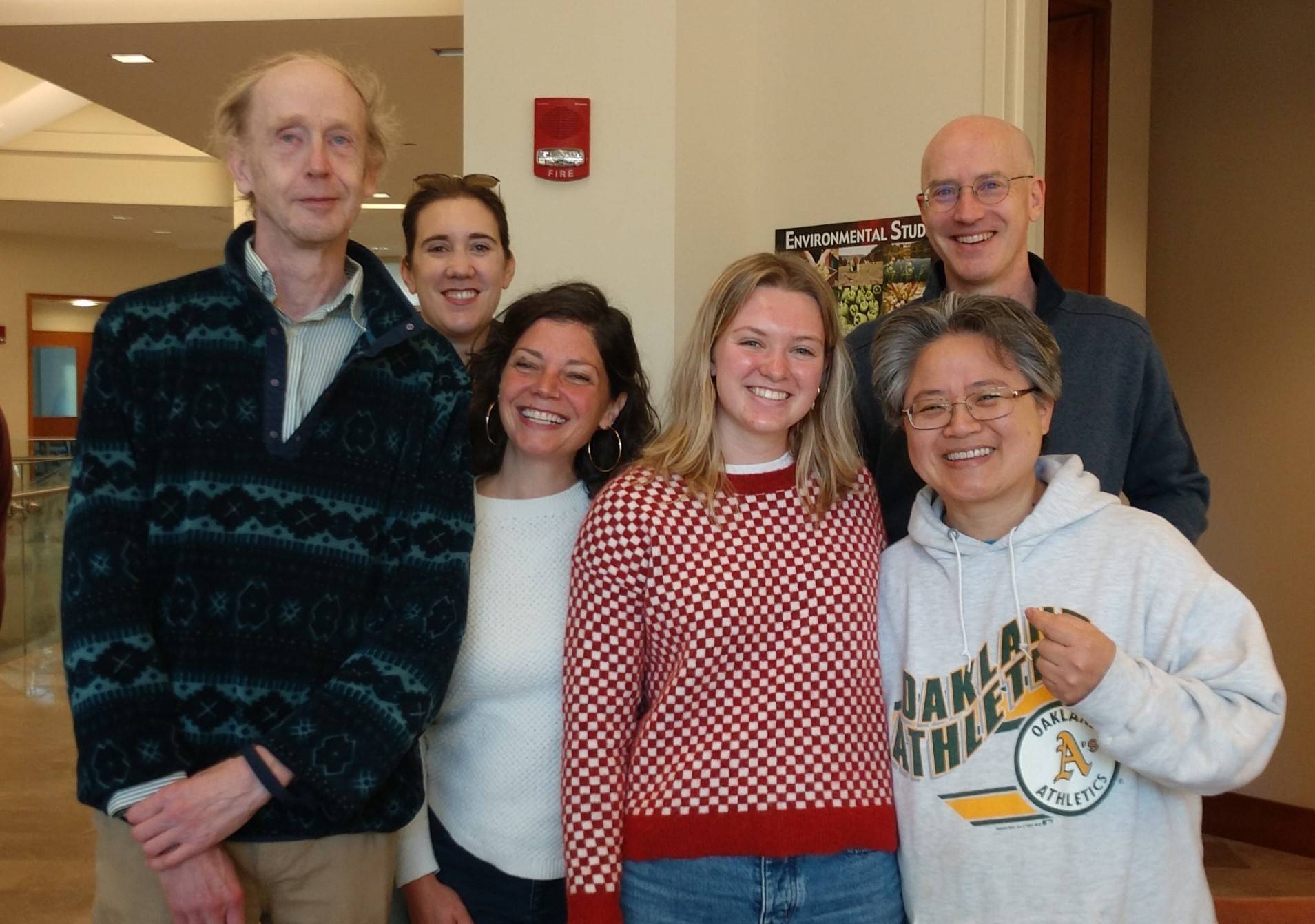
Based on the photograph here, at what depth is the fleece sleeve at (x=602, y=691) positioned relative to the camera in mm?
1761

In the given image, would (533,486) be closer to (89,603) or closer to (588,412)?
(588,412)

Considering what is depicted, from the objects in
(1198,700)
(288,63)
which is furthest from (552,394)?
(1198,700)

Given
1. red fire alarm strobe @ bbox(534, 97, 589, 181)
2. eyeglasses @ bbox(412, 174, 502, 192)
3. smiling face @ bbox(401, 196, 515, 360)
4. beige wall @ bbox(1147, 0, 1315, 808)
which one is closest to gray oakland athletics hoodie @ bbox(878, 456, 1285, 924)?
smiling face @ bbox(401, 196, 515, 360)

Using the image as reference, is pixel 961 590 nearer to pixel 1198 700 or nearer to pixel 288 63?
pixel 1198 700

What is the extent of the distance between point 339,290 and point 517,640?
24.0 inches

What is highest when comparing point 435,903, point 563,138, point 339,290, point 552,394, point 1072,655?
point 563,138

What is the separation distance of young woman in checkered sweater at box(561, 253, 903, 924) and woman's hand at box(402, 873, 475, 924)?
0.90 ft

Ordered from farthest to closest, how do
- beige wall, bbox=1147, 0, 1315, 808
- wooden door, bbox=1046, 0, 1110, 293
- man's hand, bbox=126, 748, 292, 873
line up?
beige wall, bbox=1147, 0, 1315, 808 → wooden door, bbox=1046, 0, 1110, 293 → man's hand, bbox=126, 748, 292, 873

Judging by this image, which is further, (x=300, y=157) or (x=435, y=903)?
(x=435, y=903)

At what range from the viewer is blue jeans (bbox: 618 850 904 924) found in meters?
1.72

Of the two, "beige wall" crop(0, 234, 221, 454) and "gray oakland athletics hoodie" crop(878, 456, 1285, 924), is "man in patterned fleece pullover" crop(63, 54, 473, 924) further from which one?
"beige wall" crop(0, 234, 221, 454)

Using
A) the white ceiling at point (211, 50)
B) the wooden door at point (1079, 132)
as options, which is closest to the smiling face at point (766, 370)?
the wooden door at point (1079, 132)

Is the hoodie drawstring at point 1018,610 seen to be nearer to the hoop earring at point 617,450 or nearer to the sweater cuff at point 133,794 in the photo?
the hoop earring at point 617,450

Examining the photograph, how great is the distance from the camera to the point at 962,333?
1.90 meters
